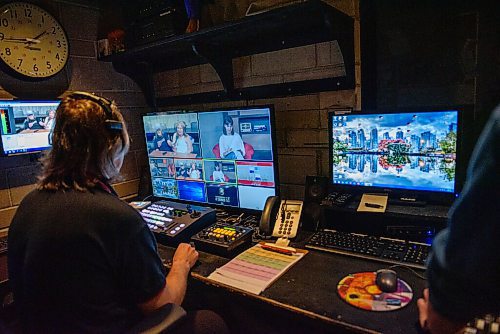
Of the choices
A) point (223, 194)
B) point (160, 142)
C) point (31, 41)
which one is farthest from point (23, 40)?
point (223, 194)

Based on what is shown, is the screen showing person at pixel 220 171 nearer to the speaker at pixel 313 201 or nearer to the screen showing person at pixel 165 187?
the screen showing person at pixel 165 187

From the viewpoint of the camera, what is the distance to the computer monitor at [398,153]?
4.51ft

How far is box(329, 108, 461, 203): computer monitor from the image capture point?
1.37 metres

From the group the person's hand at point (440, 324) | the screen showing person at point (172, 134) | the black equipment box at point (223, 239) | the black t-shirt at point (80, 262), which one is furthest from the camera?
the screen showing person at point (172, 134)

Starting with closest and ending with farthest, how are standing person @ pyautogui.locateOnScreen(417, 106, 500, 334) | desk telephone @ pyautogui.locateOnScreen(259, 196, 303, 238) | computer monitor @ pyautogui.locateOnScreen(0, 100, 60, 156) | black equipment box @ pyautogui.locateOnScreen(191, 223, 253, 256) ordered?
1. standing person @ pyautogui.locateOnScreen(417, 106, 500, 334)
2. black equipment box @ pyautogui.locateOnScreen(191, 223, 253, 256)
3. desk telephone @ pyautogui.locateOnScreen(259, 196, 303, 238)
4. computer monitor @ pyautogui.locateOnScreen(0, 100, 60, 156)

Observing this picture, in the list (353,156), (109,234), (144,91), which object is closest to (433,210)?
(353,156)

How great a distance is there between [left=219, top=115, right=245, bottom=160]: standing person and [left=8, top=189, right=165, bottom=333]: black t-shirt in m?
Answer: 0.84

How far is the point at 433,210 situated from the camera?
4.67 ft

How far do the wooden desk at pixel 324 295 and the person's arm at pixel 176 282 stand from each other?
44mm

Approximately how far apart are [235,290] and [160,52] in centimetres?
153

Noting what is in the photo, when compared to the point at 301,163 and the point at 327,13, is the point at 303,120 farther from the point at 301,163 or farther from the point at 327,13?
the point at 327,13

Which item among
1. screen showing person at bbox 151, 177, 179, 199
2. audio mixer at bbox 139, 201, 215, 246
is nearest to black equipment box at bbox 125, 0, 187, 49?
screen showing person at bbox 151, 177, 179, 199

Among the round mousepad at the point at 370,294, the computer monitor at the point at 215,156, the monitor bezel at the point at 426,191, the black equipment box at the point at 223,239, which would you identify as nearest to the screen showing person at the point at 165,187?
the computer monitor at the point at 215,156

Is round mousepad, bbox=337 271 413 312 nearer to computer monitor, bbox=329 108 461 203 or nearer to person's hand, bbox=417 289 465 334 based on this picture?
person's hand, bbox=417 289 465 334
